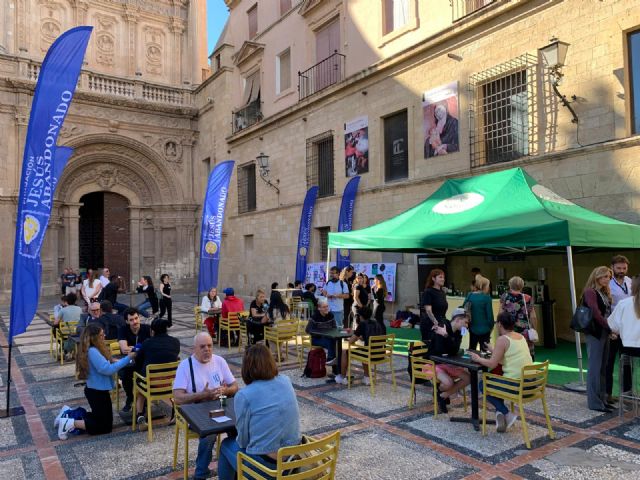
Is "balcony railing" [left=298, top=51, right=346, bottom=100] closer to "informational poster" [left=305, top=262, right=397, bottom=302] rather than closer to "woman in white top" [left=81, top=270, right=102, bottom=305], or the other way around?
"informational poster" [left=305, top=262, right=397, bottom=302]

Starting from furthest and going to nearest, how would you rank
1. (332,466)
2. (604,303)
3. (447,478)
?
(604,303), (447,478), (332,466)

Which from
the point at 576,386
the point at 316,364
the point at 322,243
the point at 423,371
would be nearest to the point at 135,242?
the point at 322,243

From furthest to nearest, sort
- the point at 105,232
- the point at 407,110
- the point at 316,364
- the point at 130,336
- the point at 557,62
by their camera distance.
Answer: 1. the point at 105,232
2. the point at 407,110
3. the point at 557,62
4. the point at 316,364
5. the point at 130,336

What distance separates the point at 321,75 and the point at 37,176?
12.0m

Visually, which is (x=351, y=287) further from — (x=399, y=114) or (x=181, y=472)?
(x=181, y=472)

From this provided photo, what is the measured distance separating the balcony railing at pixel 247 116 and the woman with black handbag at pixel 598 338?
15.9 m

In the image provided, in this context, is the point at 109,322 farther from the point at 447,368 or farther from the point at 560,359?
the point at 560,359

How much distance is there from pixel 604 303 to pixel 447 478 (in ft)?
9.88

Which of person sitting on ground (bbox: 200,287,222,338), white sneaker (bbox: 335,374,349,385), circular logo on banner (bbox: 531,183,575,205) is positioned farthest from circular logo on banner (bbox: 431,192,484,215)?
person sitting on ground (bbox: 200,287,222,338)

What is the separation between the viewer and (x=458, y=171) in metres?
11.5

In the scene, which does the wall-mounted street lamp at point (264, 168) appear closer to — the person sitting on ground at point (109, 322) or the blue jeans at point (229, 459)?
the person sitting on ground at point (109, 322)

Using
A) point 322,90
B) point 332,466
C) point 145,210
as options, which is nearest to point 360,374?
point 332,466

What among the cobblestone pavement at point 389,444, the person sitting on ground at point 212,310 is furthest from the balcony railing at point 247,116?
the cobblestone pavement at point 389,444

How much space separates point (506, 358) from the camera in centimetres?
484
